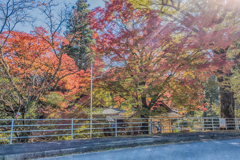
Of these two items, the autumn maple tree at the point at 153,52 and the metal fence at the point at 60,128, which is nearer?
the metal fence at the point at 60,128

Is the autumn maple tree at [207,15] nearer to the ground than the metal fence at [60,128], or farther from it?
farther from it

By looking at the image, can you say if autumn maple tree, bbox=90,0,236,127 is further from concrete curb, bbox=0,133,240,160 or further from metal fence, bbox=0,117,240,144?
concrete curb, bbox=0,133,240,160

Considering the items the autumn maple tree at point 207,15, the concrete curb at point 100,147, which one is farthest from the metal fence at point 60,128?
the autumn maple tree at point 207,15

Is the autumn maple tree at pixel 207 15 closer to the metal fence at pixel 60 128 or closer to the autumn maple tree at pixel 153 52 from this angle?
the autumn maple tree at pixel 153 52

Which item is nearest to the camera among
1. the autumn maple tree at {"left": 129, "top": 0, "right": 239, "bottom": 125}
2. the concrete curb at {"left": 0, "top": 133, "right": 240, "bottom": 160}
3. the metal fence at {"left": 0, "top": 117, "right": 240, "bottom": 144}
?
the concrete curb at {"left": 0, "top": 133, "right": 240, "bottom": 160}

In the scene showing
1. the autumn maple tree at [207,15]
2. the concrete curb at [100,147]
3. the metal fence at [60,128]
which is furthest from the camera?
the autumn maple tree at [207,15]

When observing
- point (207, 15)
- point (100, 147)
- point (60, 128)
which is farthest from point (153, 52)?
point (60, 128)

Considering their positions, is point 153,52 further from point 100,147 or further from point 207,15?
point 100,147

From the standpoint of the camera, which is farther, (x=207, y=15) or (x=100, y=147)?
(x=207, y=15)

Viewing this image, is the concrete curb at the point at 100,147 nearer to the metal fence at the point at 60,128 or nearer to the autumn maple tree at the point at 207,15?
the metal fence at the point at 60,128

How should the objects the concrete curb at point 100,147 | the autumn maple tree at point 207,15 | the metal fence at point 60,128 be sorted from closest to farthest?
the concrete curb at point 100,147 → the metal fence at point 60,128 → the autumn maple tree at point 207,15

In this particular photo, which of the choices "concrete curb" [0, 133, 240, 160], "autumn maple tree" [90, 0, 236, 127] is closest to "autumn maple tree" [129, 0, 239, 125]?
"autumn maple tree" [90, 0, 236, 127]

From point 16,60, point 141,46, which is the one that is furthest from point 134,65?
point 16,60

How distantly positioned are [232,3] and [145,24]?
450 centimetres
